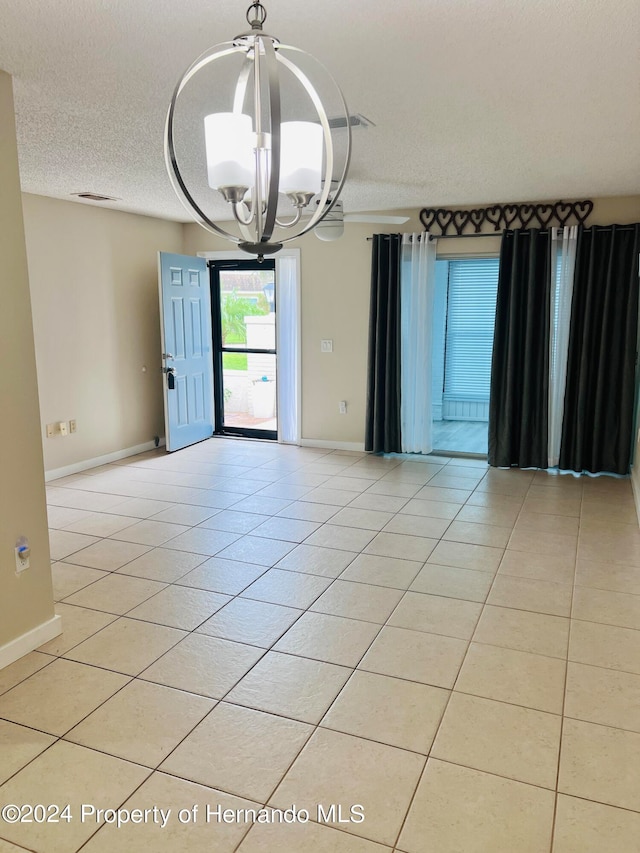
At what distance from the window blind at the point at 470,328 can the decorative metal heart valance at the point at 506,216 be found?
185cm

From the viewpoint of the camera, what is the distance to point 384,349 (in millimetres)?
6098

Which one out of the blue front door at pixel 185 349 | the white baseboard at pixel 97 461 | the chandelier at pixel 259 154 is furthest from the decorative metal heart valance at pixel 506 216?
the chandelier at pixel 259 154

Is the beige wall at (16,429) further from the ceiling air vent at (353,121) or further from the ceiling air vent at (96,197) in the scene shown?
the ceiling air vent at (96,197)

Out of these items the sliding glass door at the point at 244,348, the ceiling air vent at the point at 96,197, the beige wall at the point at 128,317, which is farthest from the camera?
the sliding glass door at the point at 244,348

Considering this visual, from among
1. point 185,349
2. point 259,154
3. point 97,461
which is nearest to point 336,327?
point 185,349

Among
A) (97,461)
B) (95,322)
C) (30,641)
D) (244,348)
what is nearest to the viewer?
(30,641)

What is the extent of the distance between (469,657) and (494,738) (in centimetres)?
51

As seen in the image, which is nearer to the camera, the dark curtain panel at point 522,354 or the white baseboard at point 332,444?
the dark curtain panel at point 522,354

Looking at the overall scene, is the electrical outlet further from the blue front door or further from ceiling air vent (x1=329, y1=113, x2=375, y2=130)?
the blue front door

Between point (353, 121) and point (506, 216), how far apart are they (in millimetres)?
2951

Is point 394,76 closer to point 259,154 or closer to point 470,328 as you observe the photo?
point 259,154

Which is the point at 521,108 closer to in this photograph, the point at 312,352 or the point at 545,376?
the point at 545,376

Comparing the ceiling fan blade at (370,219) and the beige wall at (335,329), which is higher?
the ceiling fan blade at (370,219)

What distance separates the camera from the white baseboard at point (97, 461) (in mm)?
5425
